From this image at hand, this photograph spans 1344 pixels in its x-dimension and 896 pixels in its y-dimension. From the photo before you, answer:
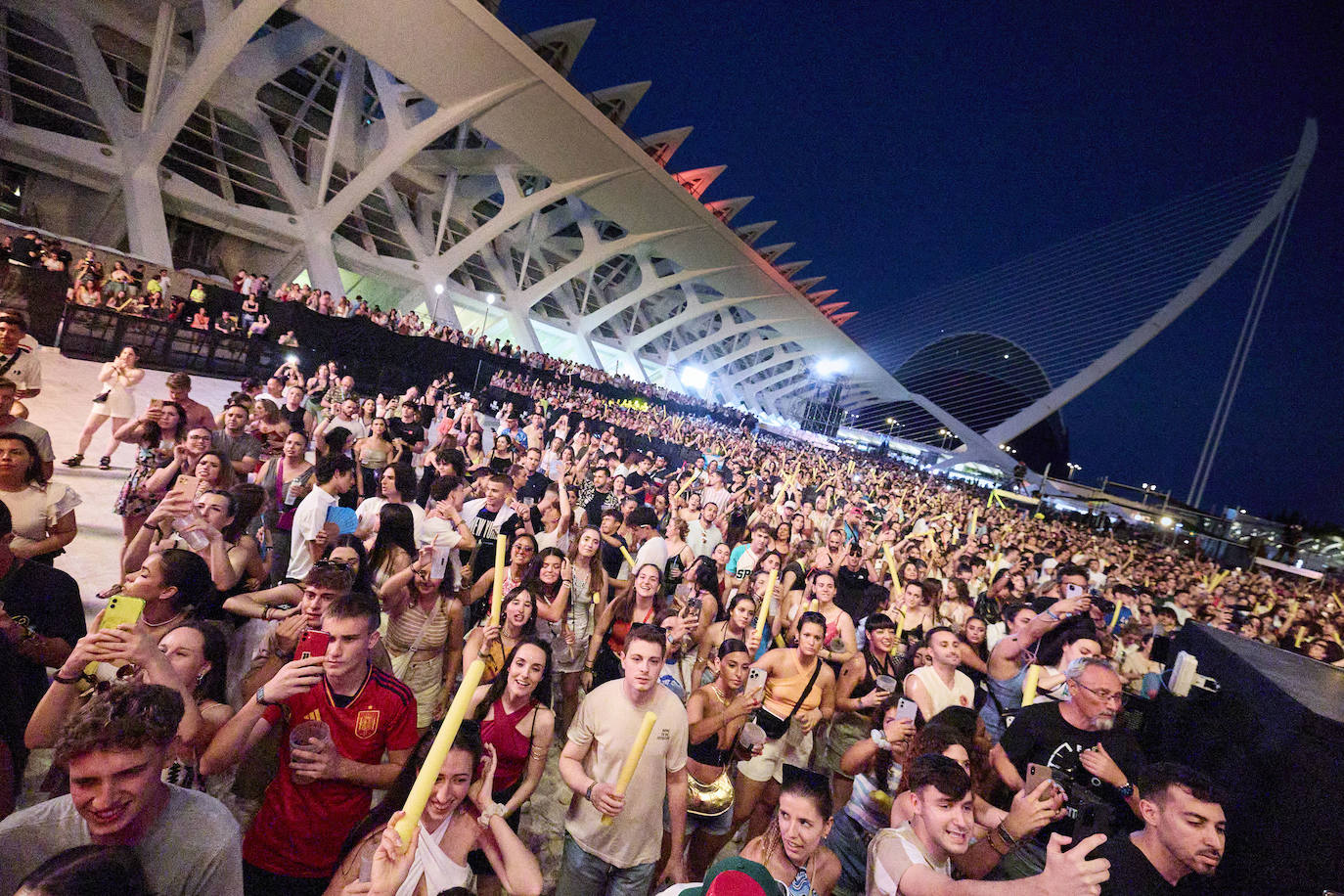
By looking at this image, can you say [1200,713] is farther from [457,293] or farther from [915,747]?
[457,293]

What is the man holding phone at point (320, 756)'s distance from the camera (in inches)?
83.0

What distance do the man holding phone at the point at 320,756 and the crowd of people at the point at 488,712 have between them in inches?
0.4

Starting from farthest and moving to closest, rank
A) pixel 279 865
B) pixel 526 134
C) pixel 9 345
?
pixel 526 134, pixel 9 345, pixel 279 865

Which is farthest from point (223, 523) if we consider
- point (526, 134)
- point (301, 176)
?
point (301, 176)

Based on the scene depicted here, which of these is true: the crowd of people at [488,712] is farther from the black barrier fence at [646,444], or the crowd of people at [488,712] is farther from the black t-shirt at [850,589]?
the black barrier fence at [646,444]

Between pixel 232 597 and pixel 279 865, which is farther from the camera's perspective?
pixel 232 597

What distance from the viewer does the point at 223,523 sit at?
132 inches

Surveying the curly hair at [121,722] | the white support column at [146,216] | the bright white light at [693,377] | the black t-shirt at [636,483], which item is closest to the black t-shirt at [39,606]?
the curly hair at [121,722]

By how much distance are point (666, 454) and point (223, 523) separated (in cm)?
1293

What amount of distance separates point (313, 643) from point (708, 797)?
6.74 ft

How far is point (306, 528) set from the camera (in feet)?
13.4

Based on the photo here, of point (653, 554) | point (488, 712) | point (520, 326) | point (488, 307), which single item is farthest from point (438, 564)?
point (520, 326)

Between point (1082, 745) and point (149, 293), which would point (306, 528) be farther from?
point (149, 293)

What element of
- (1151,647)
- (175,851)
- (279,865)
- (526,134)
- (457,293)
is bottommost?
(279,865)
